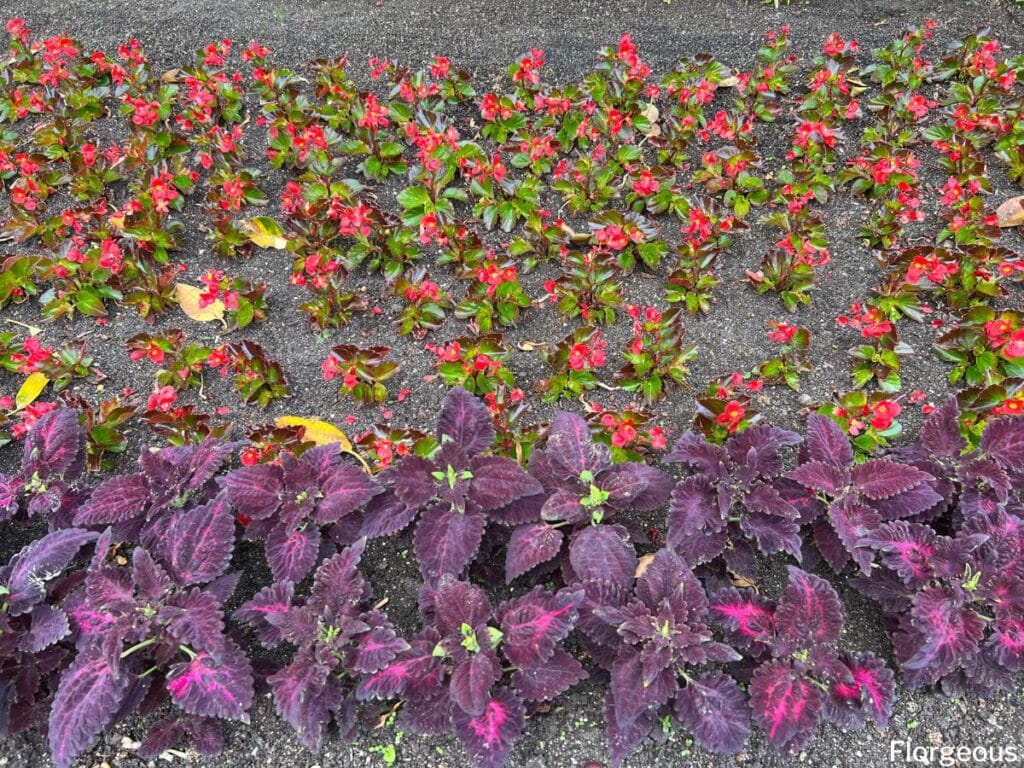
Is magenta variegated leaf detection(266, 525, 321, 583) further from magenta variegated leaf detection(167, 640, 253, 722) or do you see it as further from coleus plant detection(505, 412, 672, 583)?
coleus plant detection(505, 412, 672, 583)

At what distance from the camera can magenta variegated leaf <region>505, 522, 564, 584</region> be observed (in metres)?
2.41

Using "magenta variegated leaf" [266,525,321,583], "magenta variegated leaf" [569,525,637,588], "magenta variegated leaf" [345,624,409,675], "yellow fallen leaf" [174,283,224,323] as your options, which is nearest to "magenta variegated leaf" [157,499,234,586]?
"magenta variegated leaf" [266,525,321,583]

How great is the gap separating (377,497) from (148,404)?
3.60ft

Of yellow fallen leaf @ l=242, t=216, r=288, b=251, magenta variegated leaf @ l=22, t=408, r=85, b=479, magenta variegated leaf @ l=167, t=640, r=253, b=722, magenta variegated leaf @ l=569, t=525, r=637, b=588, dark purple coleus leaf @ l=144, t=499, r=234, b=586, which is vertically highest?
yellow fallen leaf @ l=242, t=216, r=288, b=251

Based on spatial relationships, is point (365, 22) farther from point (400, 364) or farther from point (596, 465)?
point (596, 465)

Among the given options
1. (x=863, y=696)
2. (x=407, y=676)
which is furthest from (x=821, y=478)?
(x=407, y=676)

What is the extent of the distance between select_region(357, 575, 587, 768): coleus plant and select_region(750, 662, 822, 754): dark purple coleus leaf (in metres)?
0.49

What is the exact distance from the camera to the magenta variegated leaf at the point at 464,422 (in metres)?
2.67

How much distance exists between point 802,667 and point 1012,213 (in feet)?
8.84

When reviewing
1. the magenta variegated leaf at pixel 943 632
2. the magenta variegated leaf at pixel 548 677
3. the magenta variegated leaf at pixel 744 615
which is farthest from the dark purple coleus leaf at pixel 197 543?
the magenta variegated leaf at pixel 943 632

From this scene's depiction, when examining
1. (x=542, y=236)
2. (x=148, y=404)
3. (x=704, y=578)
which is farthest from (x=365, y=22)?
(x=704, y=578)

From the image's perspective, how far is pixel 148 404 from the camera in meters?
3.08

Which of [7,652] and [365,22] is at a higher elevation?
[365,22]

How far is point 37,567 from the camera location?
7.81 ft
